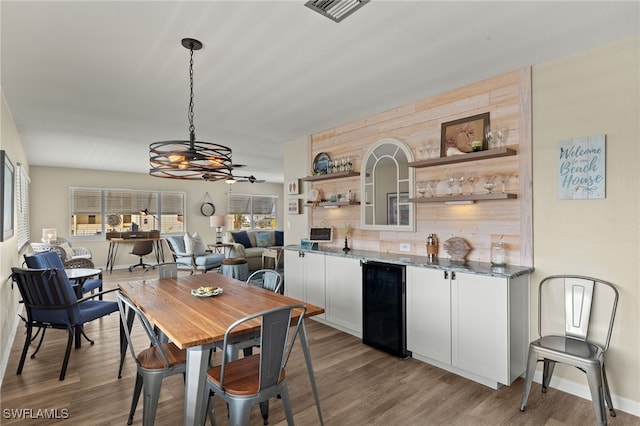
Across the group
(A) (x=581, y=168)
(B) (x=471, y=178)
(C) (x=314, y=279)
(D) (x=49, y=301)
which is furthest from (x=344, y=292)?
(D) (x=49, y=301)

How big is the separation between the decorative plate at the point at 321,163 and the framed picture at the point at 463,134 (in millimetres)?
1695

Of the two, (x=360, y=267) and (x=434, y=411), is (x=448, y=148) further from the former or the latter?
(x=434, y=411)

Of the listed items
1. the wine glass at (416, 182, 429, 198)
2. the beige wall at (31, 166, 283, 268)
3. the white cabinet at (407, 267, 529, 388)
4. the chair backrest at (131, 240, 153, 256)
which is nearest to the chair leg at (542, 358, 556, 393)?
the white cabinet at (407, 267, 529, 388)

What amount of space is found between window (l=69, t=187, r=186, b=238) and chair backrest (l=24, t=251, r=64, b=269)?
5.05m

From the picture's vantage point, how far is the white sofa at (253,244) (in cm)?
744

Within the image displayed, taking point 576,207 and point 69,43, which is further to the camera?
point 576,207

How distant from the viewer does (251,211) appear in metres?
11.0

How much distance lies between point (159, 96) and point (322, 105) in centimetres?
160

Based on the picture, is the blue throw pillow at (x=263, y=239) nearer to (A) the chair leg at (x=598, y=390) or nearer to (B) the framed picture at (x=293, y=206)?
(B) the framed picture at (x=293, y=206)

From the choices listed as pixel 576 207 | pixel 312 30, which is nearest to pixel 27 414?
pixel 312 30

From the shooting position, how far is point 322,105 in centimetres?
367

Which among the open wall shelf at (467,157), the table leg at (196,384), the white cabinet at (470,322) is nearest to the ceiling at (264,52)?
the open wall shelf at (467,157)

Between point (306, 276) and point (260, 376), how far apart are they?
2543 millimetres

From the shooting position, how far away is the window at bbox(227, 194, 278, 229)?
1051 centimetres
